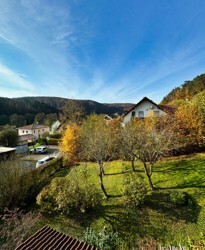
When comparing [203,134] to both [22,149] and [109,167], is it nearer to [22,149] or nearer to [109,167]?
[109,167]

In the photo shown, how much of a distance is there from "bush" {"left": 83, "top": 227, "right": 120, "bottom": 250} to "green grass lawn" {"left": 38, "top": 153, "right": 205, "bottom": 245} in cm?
66

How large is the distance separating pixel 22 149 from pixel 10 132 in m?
4.54

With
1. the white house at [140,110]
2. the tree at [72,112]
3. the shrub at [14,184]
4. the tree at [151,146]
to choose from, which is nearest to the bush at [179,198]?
the tree at [151,146]

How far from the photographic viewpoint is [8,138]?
3916cm

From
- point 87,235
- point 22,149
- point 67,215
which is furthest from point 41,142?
point 87,235

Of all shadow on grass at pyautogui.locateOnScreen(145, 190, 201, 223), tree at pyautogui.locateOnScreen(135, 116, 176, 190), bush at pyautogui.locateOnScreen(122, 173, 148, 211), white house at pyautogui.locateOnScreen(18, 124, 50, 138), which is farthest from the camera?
white house at pyautogui.locateOnScreen(18, 124, 50, 138)

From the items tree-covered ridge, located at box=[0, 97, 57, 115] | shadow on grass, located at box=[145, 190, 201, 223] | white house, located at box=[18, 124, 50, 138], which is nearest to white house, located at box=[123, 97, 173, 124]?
shadow on grass, located at box=[145, 190, 201, 223]

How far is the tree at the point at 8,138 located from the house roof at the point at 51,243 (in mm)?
38706

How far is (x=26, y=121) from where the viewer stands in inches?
3396

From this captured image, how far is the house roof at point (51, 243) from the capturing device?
4.39 m

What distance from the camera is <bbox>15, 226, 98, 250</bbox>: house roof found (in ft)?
14.4

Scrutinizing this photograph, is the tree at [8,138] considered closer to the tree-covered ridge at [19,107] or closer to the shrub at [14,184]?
the shrub at [14,184]

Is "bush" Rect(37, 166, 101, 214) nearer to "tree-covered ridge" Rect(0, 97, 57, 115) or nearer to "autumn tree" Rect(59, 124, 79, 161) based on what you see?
"autumn tree" Rect(59, 124, 79, 161)

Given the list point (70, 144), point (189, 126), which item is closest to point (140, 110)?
point (189, 126)
